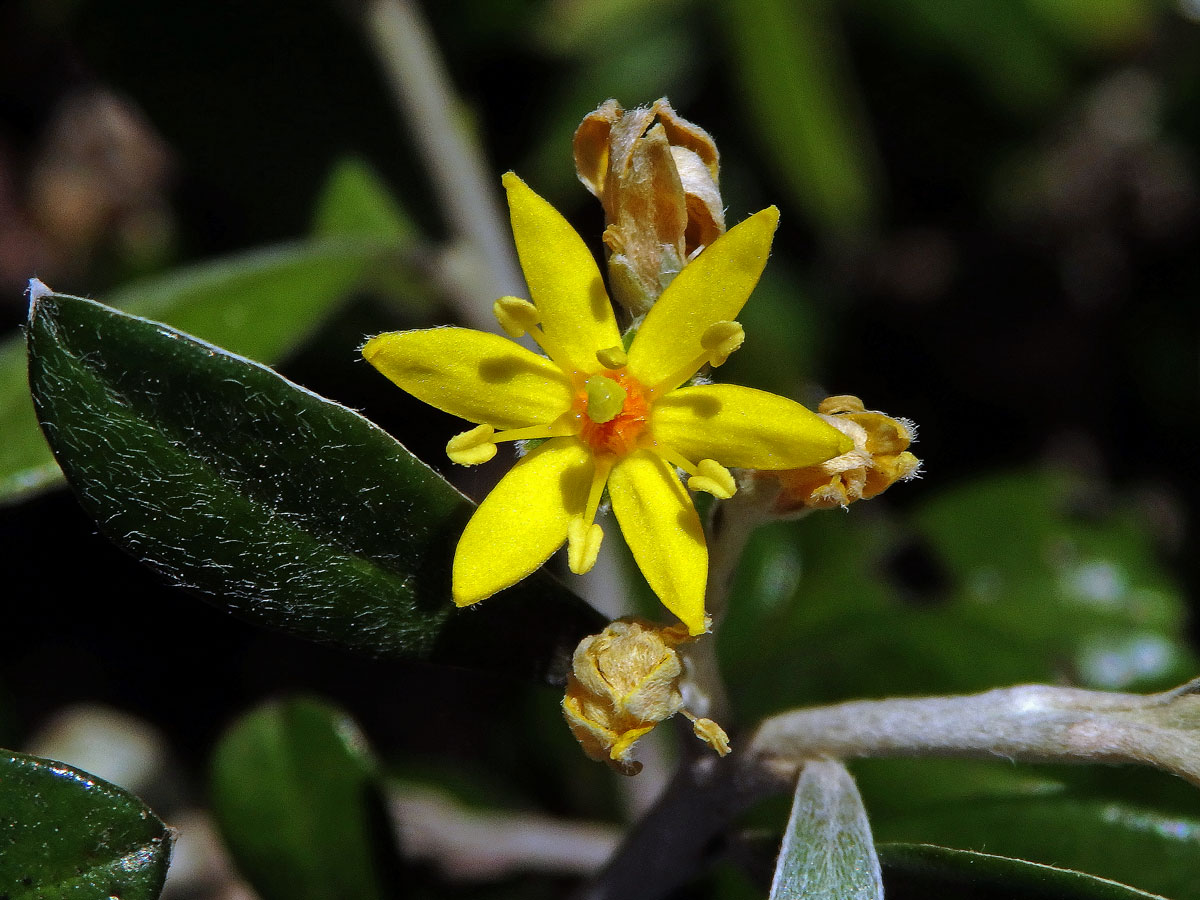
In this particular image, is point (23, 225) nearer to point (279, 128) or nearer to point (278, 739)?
point (279, 128)

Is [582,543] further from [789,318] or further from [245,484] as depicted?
[789,318]

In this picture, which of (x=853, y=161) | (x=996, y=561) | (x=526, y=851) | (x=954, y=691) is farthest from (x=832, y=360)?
(x=526, y=851)

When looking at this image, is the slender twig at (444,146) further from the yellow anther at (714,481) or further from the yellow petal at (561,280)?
the yellow anther at (714,481)

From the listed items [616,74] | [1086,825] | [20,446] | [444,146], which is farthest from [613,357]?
[616,74]

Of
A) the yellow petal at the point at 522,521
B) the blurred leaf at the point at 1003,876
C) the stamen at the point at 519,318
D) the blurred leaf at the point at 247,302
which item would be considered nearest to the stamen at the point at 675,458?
the yellow petal at the point at 522,521

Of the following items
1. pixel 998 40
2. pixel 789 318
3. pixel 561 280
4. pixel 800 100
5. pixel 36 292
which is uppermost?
pixel 998 40

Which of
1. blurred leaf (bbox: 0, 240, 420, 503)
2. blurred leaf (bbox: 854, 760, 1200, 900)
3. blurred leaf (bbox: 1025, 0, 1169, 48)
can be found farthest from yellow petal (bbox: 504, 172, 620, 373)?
blurred leaf (bbox: 1025, 0, 1169, 48)
